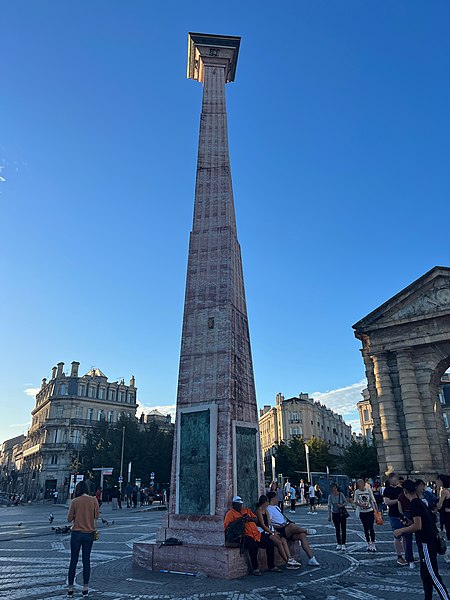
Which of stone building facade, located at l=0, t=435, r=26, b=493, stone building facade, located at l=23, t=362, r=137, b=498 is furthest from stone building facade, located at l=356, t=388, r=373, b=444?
stone building facade, located at l=0, t=435, r=26, b=493

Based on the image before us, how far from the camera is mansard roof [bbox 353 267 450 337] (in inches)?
1105

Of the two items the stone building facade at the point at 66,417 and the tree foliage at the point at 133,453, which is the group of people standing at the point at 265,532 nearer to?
the tree foliage at the point at 133,453

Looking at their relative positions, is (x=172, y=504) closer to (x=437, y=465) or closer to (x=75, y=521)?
(x=75, y=521)

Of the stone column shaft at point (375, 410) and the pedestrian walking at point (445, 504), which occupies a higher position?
the stone column shaft at point (375, 410)

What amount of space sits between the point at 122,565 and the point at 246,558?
3.04 meters

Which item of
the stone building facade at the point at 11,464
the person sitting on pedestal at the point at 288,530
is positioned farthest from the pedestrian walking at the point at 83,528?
the stone building facade at the point at 11,464

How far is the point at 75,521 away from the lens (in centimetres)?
775

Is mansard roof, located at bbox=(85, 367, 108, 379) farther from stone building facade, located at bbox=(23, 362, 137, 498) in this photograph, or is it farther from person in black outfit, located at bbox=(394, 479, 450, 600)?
person in black outfit, located at bbox=(394, 479, 450, 600)

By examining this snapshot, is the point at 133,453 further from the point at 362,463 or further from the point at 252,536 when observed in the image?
the point at 252,536

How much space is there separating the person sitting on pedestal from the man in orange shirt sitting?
0.68m

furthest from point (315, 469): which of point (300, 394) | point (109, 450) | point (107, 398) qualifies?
point (107, 398)

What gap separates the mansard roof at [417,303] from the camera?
28.1 metres

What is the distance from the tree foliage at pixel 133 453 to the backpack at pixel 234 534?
44956mm

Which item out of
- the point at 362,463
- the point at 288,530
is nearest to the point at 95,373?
the point at 362,463
